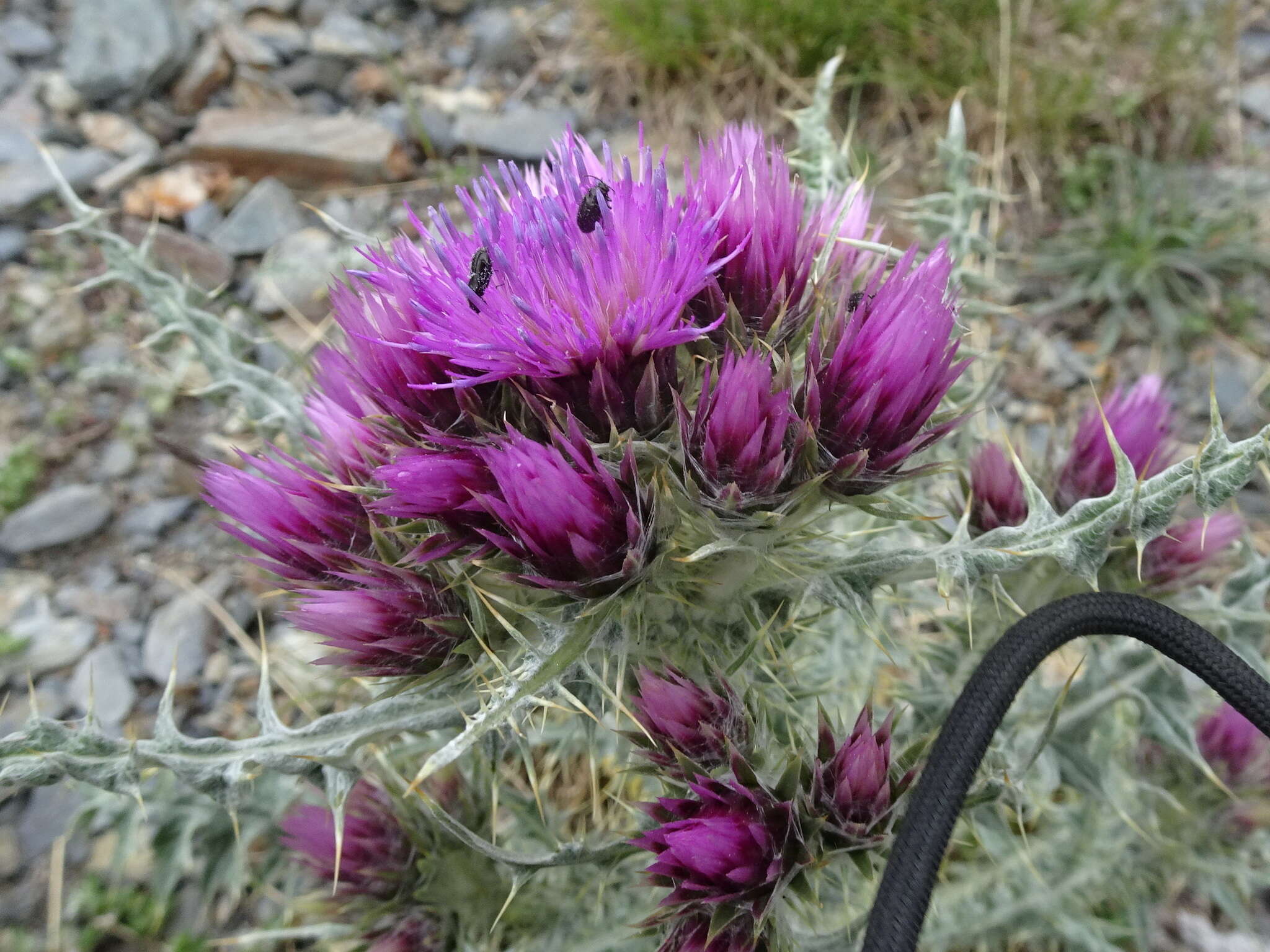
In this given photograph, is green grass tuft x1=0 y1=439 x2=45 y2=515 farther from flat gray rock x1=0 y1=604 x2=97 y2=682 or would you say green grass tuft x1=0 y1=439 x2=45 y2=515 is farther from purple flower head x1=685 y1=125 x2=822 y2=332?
purple flower head x1=685 y1=125 x2=822 y2=332

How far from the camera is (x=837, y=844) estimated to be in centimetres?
151

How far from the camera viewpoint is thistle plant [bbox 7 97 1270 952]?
1.42 meters

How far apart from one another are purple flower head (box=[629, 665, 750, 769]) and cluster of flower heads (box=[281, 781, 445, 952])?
0.88 m

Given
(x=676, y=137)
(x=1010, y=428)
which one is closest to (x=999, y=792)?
(x=1010, y=428)

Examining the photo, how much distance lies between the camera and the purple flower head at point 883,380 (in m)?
1.43

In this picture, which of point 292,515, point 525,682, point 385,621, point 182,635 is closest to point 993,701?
point 525,682

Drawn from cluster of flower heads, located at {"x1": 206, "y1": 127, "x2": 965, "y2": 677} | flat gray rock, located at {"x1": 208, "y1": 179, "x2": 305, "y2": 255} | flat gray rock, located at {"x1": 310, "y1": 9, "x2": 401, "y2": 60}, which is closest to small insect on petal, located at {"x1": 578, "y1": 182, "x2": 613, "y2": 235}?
cluster of flower heads, located at {"x1": 206, "y1": 127, "x2": 965, "y2": 677}

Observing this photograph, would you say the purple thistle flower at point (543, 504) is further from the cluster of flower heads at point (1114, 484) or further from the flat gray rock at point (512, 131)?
the flat gray rock at point (512, 131)

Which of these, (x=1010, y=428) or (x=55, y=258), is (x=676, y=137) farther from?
(x=55, y=258)

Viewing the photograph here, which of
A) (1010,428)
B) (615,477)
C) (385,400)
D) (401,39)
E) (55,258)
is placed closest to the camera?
(615,477)

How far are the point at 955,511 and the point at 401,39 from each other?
499 centimetres

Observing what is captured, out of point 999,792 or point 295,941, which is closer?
point 999,792

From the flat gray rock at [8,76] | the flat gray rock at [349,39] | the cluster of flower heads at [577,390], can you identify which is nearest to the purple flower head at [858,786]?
the cluster of flower heads at [577,390]

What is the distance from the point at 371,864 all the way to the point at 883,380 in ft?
5.25
